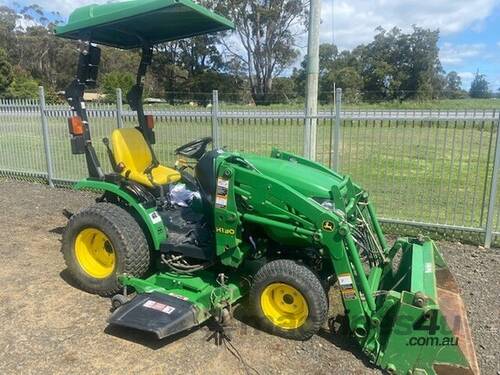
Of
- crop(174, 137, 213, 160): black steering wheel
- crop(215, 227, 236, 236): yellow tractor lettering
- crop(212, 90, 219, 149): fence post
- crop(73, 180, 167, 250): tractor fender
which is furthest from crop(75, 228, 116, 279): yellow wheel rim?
crop(212, 90, 219, 149): fence post

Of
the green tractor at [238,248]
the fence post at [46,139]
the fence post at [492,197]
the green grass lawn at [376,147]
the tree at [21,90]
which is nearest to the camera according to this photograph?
the green tractor at [238,248]

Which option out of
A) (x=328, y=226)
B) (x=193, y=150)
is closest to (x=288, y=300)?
(x=328, y=226)

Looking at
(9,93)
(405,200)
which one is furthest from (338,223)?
(9,93)

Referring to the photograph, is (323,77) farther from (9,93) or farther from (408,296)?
(408,296)

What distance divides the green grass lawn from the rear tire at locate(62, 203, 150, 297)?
3228 millimetres

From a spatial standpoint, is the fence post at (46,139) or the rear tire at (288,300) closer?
the rear tire at (288,300)

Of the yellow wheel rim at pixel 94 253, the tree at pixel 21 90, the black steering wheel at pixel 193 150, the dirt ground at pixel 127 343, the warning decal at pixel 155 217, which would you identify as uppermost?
the tree at pixel 21 90

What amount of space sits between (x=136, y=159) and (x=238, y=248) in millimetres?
1577

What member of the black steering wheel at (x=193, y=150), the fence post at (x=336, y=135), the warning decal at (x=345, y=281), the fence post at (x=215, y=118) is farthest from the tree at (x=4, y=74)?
the warning decal at (x=345, y=281)

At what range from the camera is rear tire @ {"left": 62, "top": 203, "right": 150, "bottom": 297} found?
379 centimetres

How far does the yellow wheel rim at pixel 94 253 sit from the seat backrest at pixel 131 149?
70 centimetres

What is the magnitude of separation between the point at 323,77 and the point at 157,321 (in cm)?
4986

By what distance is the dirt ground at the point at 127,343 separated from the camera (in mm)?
3031

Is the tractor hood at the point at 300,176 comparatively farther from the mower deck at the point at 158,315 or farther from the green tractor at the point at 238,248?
the mower deck at the point at 158,315
